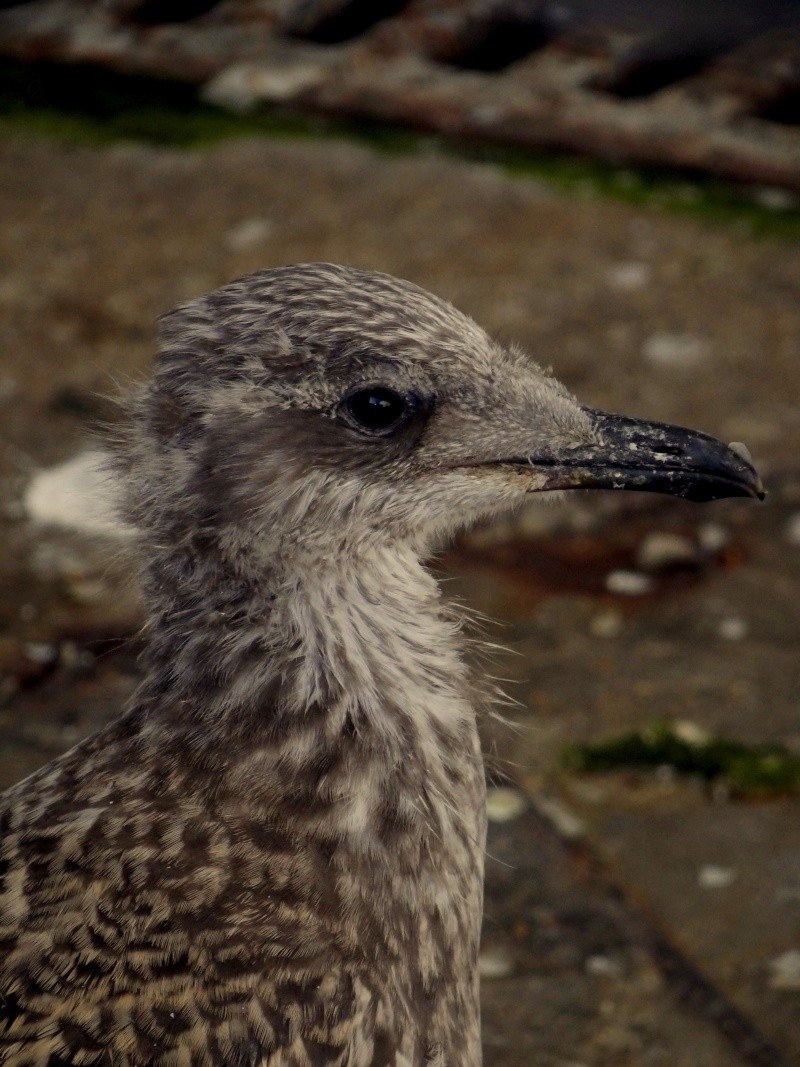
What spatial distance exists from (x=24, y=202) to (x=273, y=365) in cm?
361

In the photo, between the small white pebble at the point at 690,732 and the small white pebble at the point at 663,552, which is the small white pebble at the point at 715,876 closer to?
the small white pebble at the point at 690,732

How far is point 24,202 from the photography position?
19.4 feet

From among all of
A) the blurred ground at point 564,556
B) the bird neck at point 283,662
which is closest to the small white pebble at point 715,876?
the blurred ground at point 564,556

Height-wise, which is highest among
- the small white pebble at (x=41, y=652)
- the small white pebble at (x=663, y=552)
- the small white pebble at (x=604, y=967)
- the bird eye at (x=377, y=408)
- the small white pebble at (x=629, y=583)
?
the bird eye at (x=377, y=408)

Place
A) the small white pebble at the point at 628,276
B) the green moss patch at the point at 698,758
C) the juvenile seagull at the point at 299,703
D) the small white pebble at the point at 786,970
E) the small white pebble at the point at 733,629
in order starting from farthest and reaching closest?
1. the small white pebble at the point at 628,276
2. the small white pebble at the point at 733,629
3. the green moss patch at the point at 698,758
4. the small white pebble at the point at 786,970
5. the juvenile seagull at the point at 299,703

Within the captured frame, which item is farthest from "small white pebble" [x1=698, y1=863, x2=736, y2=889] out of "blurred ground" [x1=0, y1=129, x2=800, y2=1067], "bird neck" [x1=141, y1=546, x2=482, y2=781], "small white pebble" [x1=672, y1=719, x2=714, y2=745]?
"bird neck" [x1=141, y1=546, x2=482, y2=781]

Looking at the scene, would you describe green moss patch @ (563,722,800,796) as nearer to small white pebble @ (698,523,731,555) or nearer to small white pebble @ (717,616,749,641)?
small white pebble @ (717,616,749,641)

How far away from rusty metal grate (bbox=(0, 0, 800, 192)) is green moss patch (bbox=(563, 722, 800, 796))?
108 inches

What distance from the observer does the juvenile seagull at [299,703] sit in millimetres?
2404

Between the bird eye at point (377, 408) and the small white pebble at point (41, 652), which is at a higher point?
the bird eye at point (377, 408)

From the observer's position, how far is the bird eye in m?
2.68

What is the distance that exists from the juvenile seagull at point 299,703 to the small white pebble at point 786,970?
89cm

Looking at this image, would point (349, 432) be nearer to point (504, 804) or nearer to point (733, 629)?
point (504, 804)

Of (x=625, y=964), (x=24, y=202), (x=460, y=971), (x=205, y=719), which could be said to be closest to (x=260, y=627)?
(x=205, y=719)
